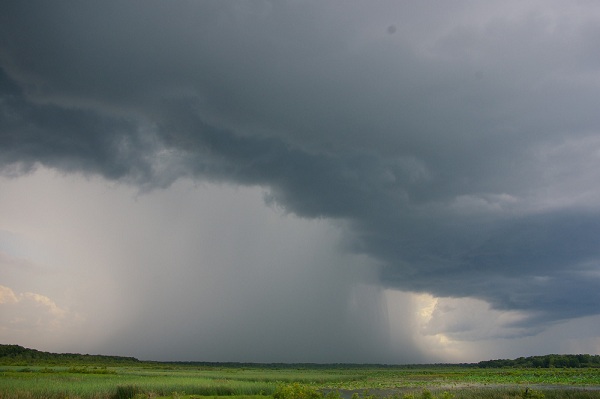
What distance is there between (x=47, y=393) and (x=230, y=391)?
62.1 ft

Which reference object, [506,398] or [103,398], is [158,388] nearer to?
[103,398]

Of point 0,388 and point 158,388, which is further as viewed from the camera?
point 158,388

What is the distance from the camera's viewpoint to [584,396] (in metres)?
40.7

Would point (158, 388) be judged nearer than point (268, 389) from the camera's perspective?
Yes

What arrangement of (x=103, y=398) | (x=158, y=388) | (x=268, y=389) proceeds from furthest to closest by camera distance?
1. (x=268, y=389)
2. (x=158, y=388)
3. (x=103, y=398)

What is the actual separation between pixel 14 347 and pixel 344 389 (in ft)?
600

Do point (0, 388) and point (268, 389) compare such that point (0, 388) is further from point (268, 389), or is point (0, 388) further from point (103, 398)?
point (268, 389)

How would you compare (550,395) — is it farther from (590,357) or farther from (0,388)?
(590,357)

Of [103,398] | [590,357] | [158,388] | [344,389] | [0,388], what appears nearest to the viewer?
[0,388]

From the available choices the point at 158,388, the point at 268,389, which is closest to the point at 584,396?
the point at 268,389

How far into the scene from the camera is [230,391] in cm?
4919

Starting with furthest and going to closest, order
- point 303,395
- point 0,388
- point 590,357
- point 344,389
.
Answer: point 590,357
point 344,389
point 0,388
point 303,395

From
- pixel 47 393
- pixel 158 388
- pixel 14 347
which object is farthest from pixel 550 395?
pixel 14 347

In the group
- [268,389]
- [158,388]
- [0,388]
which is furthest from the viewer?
[268,389]
